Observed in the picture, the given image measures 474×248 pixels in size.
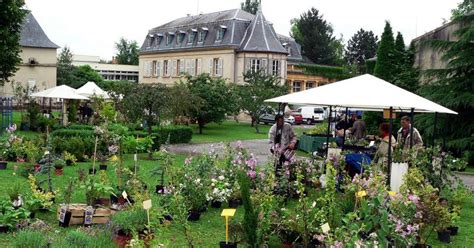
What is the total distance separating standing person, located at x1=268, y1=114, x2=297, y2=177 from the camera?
39.0ft

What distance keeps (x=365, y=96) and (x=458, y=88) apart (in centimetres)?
1356

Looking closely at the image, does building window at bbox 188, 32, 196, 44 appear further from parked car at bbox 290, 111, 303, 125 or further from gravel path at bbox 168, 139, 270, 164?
gravel path at bbox 168, 139, 270, 164

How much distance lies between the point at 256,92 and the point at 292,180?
1026 inches

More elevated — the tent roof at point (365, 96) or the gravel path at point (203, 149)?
the tent roof at point (365, 96)

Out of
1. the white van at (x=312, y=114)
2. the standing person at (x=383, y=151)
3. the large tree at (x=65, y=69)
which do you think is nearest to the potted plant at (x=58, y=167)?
the standing person at (x=383, y=151)

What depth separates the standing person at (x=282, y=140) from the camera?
1190cm

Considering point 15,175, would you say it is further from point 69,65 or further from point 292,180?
point 69,65

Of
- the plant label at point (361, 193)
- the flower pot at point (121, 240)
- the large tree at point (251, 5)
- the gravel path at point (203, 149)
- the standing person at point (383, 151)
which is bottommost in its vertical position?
the gravel path at point (203, 149)

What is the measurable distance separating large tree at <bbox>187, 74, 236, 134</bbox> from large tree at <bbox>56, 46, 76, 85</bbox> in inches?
1195

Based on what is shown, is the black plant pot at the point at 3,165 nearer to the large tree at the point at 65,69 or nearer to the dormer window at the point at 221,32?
the dormer window at the point at 221,32

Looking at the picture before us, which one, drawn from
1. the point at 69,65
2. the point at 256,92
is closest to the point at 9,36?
the point at 256,92

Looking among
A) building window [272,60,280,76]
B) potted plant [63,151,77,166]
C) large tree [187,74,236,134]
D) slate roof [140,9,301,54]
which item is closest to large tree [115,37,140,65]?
slate roof [140,9,301,54]

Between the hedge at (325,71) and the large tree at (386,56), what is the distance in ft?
87.5

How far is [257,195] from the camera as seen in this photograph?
7.75 meters
